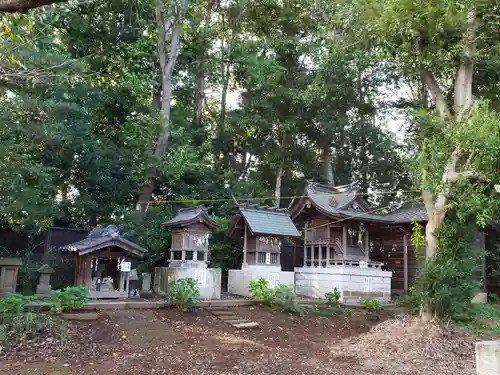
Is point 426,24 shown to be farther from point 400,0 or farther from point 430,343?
point 430,343

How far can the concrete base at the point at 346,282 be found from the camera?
1552 cm

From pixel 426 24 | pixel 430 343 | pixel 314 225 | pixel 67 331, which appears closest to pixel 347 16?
pixel 426 24

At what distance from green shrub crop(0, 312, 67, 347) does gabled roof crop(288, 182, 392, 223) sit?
980cm

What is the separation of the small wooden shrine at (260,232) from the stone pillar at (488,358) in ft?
32.6

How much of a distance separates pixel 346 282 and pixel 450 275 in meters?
4.66

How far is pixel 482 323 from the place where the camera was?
12789mm

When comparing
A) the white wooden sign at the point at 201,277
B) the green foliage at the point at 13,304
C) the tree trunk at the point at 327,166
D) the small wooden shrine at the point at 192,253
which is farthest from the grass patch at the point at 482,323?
the green foliage at the point at 13,304

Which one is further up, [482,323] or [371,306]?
[371,306]

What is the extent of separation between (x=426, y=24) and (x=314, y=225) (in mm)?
8251

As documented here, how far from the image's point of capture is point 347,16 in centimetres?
1370

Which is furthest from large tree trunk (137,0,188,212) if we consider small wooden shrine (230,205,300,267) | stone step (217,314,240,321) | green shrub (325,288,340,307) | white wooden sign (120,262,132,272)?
green shrub (325,288,340,307)

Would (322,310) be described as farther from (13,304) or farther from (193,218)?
(13,304)

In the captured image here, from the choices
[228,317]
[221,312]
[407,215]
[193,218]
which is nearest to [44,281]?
[193,218]

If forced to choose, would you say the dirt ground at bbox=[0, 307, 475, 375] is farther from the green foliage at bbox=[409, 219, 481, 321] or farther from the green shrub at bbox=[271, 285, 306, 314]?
the green foliage at bbox=[409, 219, 481, 321]
